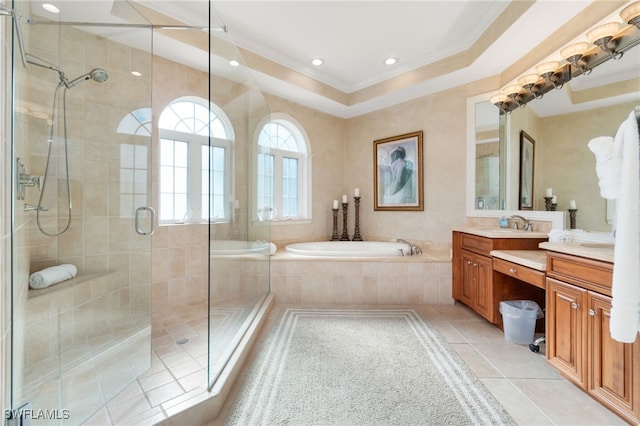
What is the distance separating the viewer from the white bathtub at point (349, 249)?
2.93 m

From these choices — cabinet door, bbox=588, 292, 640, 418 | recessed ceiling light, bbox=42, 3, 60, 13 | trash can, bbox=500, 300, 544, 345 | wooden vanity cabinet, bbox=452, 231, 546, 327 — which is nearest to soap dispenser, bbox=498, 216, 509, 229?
wooden vanity cabinet, bbox=452, 231, 546, 327

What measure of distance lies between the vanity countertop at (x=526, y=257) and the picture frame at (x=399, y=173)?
1340 millimetres

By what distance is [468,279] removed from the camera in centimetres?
249

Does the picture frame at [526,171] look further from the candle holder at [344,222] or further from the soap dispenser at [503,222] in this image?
the candle holder at [344,222]

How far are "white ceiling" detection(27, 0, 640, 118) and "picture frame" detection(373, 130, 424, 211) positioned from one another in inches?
23.7

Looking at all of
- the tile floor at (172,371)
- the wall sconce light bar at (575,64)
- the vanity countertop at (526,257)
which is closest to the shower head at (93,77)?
the tile floor at (172,371)

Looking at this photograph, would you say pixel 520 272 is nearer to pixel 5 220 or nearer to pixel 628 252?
pixel 628 252

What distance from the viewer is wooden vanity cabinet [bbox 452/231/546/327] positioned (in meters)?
2.20

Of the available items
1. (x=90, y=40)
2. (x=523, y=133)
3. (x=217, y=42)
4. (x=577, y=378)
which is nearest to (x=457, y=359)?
(x=577, y=378)

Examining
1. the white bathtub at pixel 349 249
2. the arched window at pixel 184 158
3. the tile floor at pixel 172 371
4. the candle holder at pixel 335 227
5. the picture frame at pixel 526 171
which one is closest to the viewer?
the tile floor at pixel 172 371

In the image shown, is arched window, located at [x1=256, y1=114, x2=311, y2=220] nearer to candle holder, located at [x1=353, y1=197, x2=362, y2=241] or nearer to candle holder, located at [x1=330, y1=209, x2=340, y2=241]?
candle holder, located at [x1=330, y1=209, x2=340, y2=241]

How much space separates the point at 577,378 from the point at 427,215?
213 cm

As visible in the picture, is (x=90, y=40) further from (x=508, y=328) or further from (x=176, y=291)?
(x=508, y=328)

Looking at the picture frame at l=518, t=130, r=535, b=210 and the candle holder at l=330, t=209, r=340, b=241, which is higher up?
the picture frame at l=518, t=130, r=535, b=210
